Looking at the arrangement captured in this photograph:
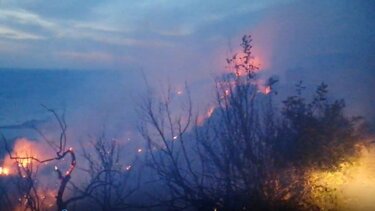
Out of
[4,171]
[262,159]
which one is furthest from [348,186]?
[4,171]

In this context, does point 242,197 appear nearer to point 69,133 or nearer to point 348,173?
point 348,173

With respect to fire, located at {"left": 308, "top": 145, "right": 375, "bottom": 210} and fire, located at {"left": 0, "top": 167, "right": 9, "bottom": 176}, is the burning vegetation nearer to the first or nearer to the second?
fire, located at {"left": 308, "top": 145, "right": 375, "bottom": 210}

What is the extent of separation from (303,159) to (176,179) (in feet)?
17.8

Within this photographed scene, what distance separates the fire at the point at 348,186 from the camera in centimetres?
1639

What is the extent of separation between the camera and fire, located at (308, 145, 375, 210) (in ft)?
53.8

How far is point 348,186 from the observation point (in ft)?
58.9

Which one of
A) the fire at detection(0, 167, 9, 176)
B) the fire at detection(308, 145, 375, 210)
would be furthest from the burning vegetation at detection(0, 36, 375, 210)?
the fire at detection(0, 167, 9, 176)

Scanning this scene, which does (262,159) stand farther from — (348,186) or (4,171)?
(4,171)

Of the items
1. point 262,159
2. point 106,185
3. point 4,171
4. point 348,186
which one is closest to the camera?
point 262,159

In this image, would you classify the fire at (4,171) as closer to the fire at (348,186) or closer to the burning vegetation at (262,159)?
the burning vegetation at (262,159)


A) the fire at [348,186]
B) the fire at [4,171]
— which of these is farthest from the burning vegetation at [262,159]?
the fire at [4,171]

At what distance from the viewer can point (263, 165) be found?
44.3 feet

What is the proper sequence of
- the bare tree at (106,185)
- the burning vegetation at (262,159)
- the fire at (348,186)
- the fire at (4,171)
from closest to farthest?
the burning vegetation at (262,159), the bare tree at (106,185), the fire at (348,186), the fire at (4,171)

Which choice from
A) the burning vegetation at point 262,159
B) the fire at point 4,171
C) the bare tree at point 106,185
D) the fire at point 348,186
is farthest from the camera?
the fire at point 4,171
